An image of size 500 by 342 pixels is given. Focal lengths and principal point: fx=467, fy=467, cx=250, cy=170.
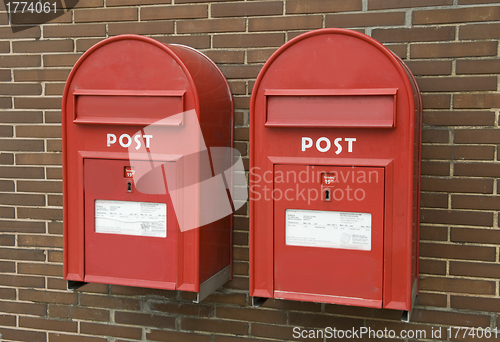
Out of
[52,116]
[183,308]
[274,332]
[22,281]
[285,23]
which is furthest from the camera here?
[22,281]

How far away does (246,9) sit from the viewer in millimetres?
2391

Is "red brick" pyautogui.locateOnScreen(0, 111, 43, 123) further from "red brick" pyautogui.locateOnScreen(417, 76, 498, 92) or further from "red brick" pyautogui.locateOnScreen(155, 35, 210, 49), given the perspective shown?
"red brick" pyautogui.locateOnScreen(417, 76, 498, 92)

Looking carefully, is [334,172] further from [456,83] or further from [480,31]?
[480,31]

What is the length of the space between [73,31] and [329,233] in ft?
5.99

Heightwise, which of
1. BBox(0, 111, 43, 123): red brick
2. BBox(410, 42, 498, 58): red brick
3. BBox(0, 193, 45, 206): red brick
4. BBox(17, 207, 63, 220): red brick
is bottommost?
BBox(17, 207, 63, 220): red brick

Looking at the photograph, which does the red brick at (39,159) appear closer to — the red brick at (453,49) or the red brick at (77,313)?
the red brick at (77,313)

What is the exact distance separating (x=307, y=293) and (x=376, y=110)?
790mm

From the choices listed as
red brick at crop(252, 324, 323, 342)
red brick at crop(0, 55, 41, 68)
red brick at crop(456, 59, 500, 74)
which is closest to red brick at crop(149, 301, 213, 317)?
red brick at crop(252, 324, 323, 342)

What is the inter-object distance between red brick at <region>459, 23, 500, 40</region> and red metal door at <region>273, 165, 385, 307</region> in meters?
0.84

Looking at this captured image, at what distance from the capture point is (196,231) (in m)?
2.03

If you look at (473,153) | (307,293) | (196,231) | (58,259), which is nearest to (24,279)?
(58,259)

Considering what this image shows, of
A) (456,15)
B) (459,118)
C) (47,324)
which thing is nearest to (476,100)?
(459,118)

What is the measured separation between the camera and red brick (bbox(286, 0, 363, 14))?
2250mm

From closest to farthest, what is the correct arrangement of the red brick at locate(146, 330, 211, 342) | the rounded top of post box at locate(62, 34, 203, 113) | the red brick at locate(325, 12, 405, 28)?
the rounded top of post box at locate(62, 34, 203, 113), the red brick at locate(325, 12, 405, 28), the red brick at locate(146, 330, 211, 342)
